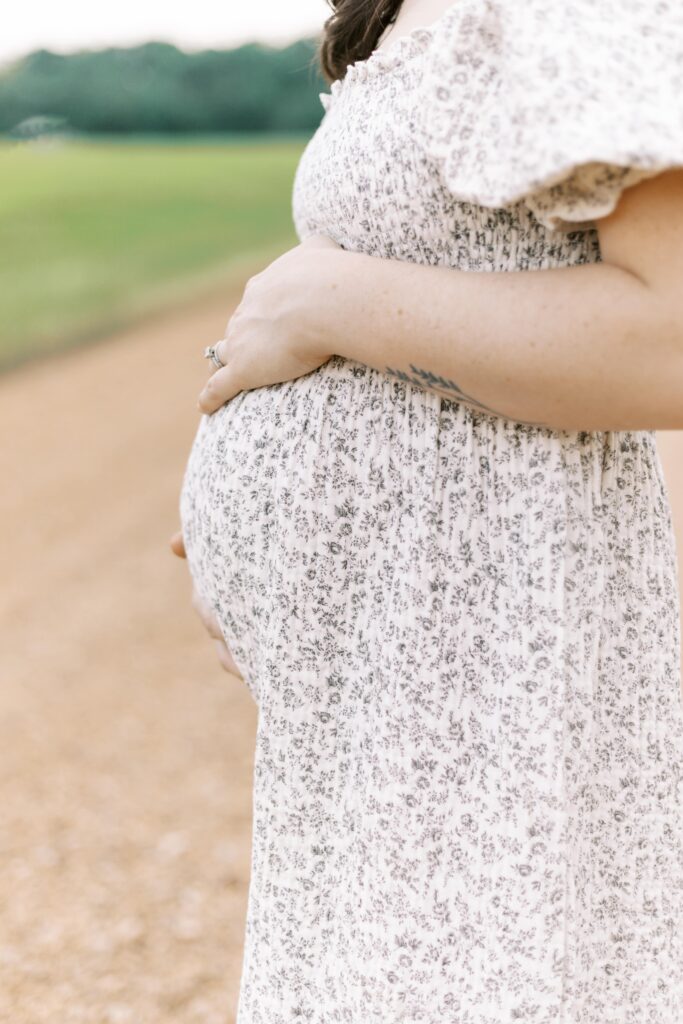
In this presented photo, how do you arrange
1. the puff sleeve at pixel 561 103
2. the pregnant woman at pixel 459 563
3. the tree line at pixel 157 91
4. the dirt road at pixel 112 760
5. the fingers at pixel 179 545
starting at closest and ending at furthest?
the puff sleeve at pixel 561 103, the pregnant woman at pixel 459 563, the fingers at pixel 179 545, the dirt road at pixel 112 760, the tree line at pixel 157 91

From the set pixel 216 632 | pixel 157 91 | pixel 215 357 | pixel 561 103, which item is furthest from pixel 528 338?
pixel 157 91

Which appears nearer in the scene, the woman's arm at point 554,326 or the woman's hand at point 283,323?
the woman's arm at point 554,326

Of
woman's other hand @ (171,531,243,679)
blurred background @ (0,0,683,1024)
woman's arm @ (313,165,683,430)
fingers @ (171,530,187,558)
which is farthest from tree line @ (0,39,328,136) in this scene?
woman's arm @ (313,165,683,430)

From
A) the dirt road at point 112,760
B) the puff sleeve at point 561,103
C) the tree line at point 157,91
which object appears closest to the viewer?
the puff sleeve at point 561,103

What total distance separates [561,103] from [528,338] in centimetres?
18

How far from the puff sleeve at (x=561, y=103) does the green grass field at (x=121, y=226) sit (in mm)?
6919

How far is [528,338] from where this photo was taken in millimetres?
818

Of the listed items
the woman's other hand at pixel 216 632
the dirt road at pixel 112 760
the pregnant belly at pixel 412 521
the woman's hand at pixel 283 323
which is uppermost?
the woman's hand at pixel 283 323

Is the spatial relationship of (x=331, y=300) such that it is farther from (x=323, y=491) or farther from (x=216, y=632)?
(x=216, y=632)

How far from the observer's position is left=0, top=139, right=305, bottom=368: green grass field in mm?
8078

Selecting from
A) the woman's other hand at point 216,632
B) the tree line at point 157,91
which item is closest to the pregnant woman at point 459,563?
the woman's other hand at point 216,632

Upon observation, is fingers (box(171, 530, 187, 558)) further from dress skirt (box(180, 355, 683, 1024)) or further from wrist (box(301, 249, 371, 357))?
wrist (box(301, 249, 371, 357))

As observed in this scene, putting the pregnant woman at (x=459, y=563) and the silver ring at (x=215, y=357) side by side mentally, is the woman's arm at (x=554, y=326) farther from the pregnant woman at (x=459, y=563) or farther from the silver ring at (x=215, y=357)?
the silver ring at (x=215, y=357)

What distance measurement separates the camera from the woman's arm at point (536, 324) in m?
0.76
